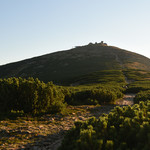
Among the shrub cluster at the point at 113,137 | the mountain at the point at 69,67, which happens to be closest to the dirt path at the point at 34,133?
the shrub cluster at the point at 113,137

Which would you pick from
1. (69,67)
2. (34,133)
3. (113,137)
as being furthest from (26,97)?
(69,67)

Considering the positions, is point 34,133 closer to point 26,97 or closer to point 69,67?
point 26,97

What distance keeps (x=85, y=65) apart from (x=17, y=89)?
71491 mm

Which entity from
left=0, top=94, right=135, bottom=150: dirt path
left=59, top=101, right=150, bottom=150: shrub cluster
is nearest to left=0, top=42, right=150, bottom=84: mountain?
left=0, top=94, right=135, bottom=150: dirt path

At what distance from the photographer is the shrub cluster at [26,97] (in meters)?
9.82

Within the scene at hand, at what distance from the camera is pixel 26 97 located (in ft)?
32.8

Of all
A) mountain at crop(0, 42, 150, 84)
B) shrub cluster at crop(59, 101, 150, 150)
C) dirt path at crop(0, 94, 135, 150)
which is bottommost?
dirt path at crop(0, 94, 135, 150)

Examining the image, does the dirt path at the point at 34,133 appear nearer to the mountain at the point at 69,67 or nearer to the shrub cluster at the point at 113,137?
the shrub cluster at the point at 113,137

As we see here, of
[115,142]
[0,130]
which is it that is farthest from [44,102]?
[115,142]

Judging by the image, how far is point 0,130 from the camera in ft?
22.9

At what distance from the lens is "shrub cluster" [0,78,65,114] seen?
9.82 m

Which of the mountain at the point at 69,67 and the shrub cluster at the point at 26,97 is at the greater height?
the mountain at the point at 69,67

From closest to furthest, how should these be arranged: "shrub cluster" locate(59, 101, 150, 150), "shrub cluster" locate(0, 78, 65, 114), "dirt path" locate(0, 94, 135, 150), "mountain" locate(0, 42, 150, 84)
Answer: "shrub cluster" locate(59, 101, 150, 150) → "dirt path" locate(0, 94, 135, 150) → "shrub cluster" locate(0, 78, 65, 114) → "mountain" locate(0, 42, 150, 84)

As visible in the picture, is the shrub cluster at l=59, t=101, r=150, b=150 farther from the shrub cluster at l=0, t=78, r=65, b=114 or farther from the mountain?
the mountain
